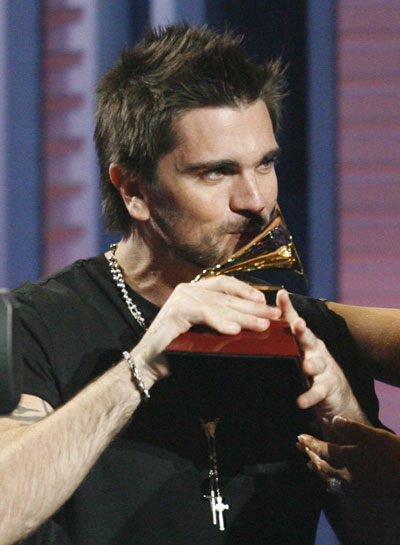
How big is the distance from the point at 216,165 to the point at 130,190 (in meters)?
0.25

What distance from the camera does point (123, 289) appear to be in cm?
171

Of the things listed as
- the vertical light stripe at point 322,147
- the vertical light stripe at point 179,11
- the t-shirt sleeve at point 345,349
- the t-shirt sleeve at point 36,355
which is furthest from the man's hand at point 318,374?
the vertical light stripe at point 179,11

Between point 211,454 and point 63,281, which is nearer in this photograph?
point 211,454

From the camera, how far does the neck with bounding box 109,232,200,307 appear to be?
1.73 m

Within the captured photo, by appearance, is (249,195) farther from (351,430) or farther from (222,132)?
(351,430)

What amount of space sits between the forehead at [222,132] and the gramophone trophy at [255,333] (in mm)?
142

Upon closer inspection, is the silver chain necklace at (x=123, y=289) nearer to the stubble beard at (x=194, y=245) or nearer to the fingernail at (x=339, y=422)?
the stubble beard at (x=194, y=245)

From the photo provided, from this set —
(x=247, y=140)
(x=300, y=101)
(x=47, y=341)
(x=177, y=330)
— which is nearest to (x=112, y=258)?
(x=47, y=341)

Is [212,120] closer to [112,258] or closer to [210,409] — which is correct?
[112,258]

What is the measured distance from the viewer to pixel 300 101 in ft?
7.45

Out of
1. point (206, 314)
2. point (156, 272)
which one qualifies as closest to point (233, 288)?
point (206, 314)

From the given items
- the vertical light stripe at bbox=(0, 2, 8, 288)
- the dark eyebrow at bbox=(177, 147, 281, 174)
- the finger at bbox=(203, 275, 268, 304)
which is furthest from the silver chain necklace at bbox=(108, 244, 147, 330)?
the vertical light stripe at bbox=(0, 2, 8, 288)

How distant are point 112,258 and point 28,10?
0.92m

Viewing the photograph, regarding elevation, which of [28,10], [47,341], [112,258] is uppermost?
[28,10]
